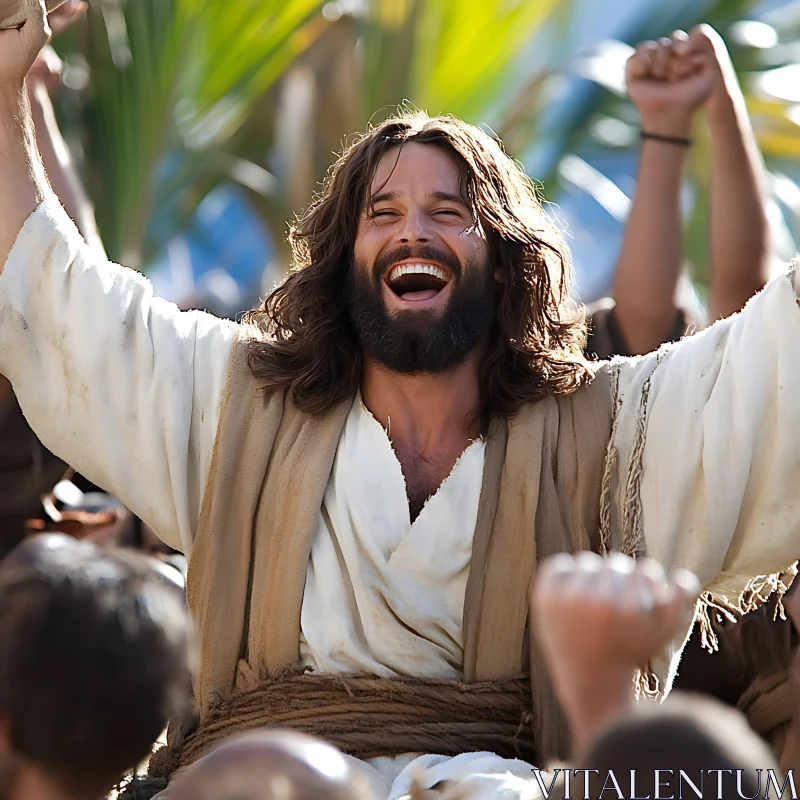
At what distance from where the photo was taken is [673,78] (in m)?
4.56

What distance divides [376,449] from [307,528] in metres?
0.28

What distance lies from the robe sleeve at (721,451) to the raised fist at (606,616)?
1.38 metres

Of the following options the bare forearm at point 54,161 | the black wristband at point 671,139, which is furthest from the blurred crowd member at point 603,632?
the bare forearm at point 54,161

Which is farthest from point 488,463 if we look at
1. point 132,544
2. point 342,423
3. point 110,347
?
point 132,544

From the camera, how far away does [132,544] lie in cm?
558

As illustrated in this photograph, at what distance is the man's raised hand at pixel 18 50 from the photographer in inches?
139

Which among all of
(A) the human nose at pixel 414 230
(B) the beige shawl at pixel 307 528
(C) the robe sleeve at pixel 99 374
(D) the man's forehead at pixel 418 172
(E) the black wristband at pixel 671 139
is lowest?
(B) the beige shawl at pixel 307 528

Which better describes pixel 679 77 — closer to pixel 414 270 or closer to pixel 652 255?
pixel 652 255

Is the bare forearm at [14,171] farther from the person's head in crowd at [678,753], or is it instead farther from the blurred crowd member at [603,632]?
the person's head in crowd at [678,753]

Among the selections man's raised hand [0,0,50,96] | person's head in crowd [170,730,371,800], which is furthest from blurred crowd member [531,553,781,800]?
man's raised hand [0,0,50,96]

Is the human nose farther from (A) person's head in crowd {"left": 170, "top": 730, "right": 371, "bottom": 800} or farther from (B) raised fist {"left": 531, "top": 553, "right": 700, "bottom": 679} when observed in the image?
(A) person's head in crowd {"left": 170, "top": 730, "right": 371, "bottom": 800}

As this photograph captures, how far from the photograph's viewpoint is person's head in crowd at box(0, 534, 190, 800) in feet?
6.72

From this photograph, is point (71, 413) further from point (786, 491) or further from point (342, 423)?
point (786, 491)

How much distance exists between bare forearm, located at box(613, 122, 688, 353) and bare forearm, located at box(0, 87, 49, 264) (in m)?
1.99
